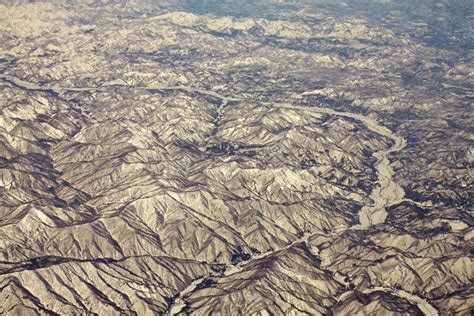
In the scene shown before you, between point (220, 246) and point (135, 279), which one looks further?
point (220, 246)

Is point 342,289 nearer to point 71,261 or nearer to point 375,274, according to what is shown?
point 375,274

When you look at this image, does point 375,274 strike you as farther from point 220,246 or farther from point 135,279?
point 135,279

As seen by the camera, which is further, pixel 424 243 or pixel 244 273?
pixel 424 243

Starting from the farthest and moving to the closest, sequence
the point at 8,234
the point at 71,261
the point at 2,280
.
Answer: the point at 8,234, the point at 71,261, the point at 2,280

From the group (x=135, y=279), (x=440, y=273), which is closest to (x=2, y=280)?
(x=135, y=279)

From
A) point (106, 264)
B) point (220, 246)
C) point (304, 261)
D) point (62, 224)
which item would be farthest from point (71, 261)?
point (304, 261)

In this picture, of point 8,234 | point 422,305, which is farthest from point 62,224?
point 422,305

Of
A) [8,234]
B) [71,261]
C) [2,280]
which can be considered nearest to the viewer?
[2,280]

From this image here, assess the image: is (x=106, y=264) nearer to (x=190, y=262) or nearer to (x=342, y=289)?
(x=190, y=262)
